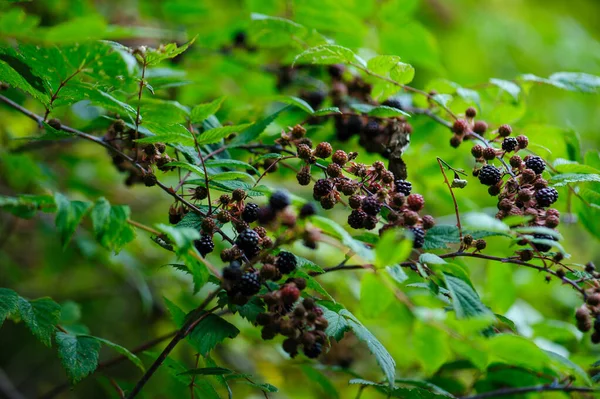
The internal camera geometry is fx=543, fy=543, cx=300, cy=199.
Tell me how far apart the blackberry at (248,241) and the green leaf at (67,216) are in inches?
13.1

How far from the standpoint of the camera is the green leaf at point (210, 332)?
1304mm

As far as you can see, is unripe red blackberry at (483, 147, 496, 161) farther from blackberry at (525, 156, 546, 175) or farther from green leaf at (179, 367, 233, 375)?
green leaf at (179, 367, 233, 375)

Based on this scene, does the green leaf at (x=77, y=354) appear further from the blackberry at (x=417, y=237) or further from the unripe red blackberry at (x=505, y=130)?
the unripe red blackberry at (x=505, y=130)

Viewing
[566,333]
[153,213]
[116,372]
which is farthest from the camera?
[116,372]

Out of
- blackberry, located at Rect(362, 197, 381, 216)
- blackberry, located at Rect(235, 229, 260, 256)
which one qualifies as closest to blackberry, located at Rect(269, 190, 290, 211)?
blackberry, located at Rect(235, 229, 260, 256)

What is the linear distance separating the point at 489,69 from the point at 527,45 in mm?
363

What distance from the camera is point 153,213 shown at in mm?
3279

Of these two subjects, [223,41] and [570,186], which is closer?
[570,186]

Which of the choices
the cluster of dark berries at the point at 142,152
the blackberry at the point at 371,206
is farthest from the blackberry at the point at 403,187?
the cluster of dark berries at the point at 142,152

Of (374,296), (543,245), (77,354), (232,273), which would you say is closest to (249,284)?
(232,273)

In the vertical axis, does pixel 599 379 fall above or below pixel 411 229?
below

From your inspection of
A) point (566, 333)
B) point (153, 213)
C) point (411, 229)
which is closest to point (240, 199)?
point (411, 229)

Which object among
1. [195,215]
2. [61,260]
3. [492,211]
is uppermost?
[195,215]

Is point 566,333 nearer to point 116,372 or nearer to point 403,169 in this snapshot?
point 403,169
